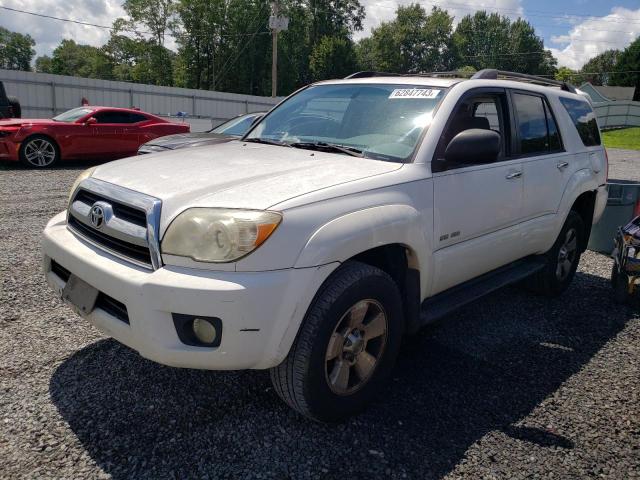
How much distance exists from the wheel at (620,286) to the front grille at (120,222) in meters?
4.10

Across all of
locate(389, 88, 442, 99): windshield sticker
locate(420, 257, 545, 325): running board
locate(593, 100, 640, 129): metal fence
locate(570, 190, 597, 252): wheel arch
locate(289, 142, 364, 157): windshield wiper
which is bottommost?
locate(420, 257, 545, 325): running board

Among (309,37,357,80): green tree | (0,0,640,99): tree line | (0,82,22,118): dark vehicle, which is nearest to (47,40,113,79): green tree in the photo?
(0,0,640,99): tree line

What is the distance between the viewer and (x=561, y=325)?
4.20 m

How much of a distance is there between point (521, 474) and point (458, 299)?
117cm

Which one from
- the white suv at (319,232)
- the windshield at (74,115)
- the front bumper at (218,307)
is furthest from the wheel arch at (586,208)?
the windshield at (74,115)

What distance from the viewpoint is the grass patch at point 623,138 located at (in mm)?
31319

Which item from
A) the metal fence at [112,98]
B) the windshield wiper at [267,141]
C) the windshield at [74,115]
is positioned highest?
the metal fence at [112,98]

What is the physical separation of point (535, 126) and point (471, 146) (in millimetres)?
1476

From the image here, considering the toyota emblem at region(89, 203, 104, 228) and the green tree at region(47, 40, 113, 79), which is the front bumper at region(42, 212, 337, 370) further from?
the green tree at region(47, 40, 113, 79)

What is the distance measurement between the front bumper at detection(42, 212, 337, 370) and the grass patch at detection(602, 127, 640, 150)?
107 feet

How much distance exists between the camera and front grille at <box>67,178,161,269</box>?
7.73 feet

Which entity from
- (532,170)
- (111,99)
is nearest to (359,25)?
(111,99)

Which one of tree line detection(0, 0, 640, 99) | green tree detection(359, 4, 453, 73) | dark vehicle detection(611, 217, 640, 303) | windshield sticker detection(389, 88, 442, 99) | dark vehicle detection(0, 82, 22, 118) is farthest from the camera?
green tree detection(359, 4, 453, 73)

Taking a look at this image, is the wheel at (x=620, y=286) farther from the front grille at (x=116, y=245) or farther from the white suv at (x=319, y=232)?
the front grille at (x=116, y=245)
